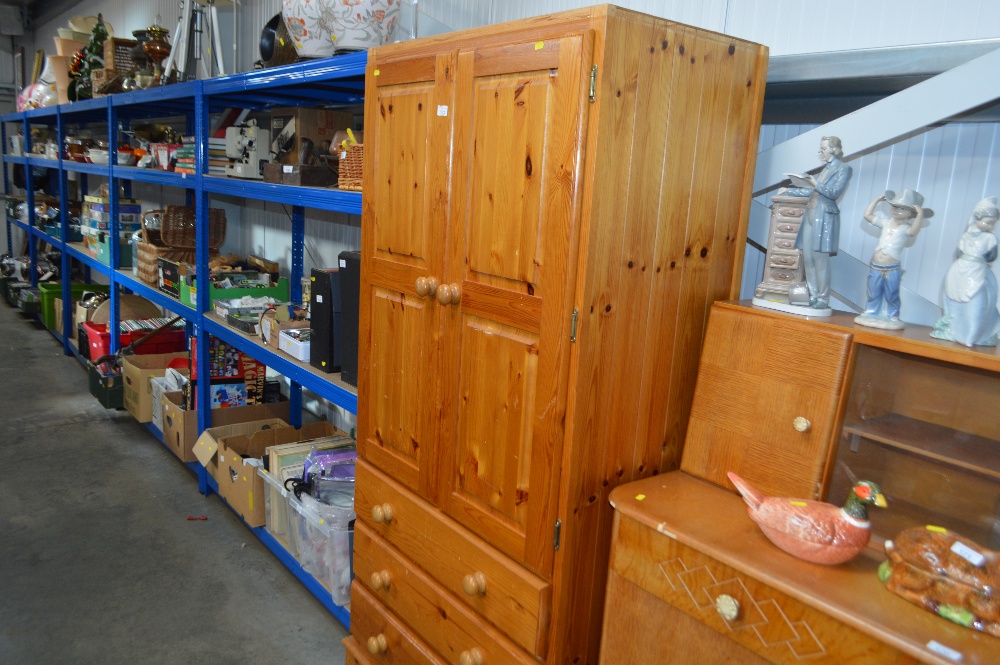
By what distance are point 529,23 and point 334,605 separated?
6.74 ft

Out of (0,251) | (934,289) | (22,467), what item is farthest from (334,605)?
(0,251)

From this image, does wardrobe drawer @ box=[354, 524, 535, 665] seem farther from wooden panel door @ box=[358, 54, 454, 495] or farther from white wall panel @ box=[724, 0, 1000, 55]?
white wall panel @ box=[724, 0, 1000, 55]

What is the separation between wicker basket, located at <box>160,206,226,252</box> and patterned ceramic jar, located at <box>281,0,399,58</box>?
2.05 meters

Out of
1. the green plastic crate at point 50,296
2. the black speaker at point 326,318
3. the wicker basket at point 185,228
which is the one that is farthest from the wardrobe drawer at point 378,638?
the green plastic crate at point 50,296

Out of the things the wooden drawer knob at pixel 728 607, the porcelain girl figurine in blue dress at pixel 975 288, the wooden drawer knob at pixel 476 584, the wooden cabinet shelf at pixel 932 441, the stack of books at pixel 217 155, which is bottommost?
the wooden drawer knob at pixel 476 584

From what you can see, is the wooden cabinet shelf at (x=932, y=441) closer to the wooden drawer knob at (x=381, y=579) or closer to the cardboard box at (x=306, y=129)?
the wooden drawer knob at (x=381, y=579)

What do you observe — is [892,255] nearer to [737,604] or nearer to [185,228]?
[737,604]

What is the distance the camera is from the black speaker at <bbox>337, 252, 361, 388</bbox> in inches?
97.0

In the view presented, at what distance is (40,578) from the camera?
9.43 ft

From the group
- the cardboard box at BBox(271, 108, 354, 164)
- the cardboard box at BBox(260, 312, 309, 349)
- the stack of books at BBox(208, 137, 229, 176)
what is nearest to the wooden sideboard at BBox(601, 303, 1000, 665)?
the cardboard box at BBox(260, 312, 309, 349)

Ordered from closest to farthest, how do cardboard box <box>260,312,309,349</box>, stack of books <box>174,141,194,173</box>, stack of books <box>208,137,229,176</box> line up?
cardboard box <box>260,312,309,349</box> → stack of books <box>208,137,229,176</box> → stack of books <box>174,141,194,173</box>

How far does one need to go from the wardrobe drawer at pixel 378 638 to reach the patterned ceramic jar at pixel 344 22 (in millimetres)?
1702

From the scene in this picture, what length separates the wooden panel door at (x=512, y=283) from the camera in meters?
1.40

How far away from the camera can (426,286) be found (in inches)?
68.5
